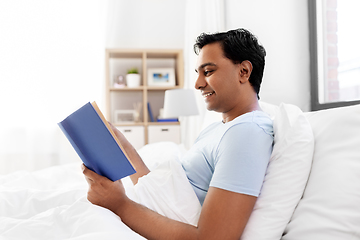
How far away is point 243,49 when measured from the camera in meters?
0.96

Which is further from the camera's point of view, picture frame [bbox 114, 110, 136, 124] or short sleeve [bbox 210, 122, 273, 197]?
picture frame [bbox 114, 110, 136, 124]

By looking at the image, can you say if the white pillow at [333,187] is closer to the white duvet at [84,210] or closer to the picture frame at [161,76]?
the white duvet at [84,210]

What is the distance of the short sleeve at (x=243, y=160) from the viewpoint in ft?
2.29

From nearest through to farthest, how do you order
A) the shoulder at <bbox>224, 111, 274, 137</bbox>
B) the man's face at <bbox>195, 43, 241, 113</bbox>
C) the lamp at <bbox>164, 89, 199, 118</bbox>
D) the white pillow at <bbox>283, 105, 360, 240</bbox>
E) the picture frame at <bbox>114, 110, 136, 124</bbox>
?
the white pillow at <bbox>283, 105, 360, 240</bbox>, the shoulder at <bbox>224, 111, 274, 137</bbox>, the man's face at <bbox>195, 43, 241, 113</bbox>, the lamp at <bbox>164, 89, 199, 118</bbox>, the picture frame at <bbox>114, 110, 136, 124</bbox>

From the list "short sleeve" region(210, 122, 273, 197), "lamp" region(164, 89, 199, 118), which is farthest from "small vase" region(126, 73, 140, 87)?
"short sleeve" region(210, 122, 273, 197)

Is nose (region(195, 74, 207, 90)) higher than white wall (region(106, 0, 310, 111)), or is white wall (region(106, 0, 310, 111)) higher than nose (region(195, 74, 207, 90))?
white wall (region(106, 0, 310, 111))

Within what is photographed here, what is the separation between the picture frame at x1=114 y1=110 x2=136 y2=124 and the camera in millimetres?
3309

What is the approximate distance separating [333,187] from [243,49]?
482 millimetres

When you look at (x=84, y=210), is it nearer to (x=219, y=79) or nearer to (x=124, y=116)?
(x=219, y=79)

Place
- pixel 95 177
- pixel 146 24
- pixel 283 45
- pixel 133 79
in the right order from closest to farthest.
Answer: pixel 95 177 → pixel 283 45 → pixel 133 79 → pixel 146 24

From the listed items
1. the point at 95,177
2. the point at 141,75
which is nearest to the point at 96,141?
the point at 95,177

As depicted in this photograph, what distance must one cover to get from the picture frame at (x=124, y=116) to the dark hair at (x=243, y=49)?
2368 mm

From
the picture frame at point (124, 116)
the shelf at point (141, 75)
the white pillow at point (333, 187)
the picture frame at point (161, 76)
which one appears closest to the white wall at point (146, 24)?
the shelf at point (141, 75)

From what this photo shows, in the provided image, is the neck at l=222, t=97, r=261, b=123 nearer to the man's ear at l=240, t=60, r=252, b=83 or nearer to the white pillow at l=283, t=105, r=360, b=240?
the man's ear at l=240, t=60, r=252, b=83
